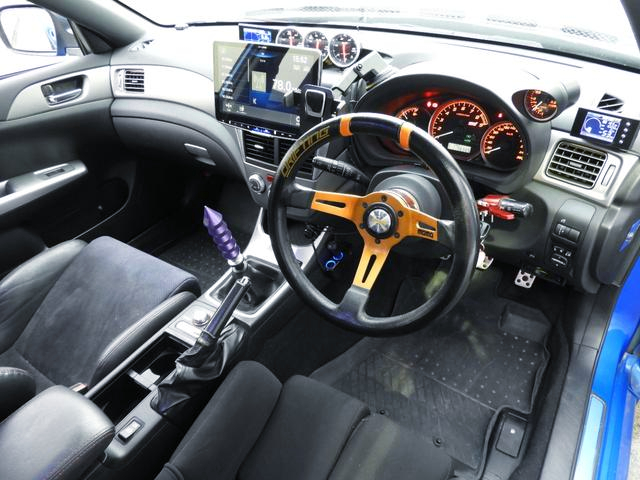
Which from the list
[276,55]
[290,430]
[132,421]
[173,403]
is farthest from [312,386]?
[276,55]

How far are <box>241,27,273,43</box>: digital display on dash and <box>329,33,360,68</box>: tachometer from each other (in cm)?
23

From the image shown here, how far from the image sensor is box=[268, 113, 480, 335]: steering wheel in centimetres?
99

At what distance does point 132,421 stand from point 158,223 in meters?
1.78

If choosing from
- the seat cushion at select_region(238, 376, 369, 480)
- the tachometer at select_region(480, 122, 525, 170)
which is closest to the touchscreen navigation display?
the tachometer at select_region(480, 122, 525, 170)

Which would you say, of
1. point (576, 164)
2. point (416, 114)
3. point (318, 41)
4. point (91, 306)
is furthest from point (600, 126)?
point (91, 306)

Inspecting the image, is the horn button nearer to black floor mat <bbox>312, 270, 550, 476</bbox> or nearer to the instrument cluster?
the instrument cluster

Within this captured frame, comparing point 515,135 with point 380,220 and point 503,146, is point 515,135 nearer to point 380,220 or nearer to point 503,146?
point 503,146

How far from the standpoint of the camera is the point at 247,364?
56.0 inches

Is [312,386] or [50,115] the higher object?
[50,115]

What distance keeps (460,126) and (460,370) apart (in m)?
1.02

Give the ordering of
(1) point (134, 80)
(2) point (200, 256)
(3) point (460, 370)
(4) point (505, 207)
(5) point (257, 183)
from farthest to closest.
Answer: (2) point (200, 256) < (1) point (134, 80) < (3) point (460, 370) < (5) point (257, 183) < (4) point (505, 207)

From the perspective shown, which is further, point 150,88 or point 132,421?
point 150,88

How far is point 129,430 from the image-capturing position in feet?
4.00

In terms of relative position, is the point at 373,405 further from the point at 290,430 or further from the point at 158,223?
the point at 158,223
